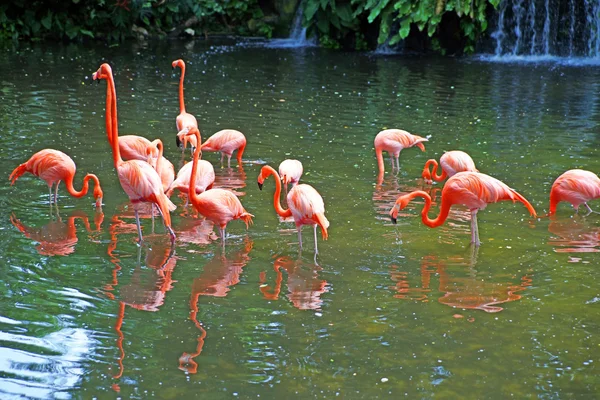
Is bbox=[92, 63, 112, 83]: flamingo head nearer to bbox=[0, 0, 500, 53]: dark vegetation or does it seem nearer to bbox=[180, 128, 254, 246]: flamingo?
bbox=[180, 128, 254, 246]: flamingo

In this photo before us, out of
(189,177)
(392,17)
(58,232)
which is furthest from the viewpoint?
(392,17)

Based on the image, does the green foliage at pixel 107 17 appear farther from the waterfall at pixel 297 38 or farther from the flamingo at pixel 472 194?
the flamingo at pixel 472 194

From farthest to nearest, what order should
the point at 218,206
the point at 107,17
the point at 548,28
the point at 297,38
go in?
1. the point at 297,38
2. the point at 107,17
3. the point at 548,28
4. the point at 218,206

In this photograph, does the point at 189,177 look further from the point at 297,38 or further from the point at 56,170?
the point at 297,38

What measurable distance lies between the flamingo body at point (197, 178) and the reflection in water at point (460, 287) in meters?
1.81

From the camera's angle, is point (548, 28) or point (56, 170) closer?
point (56, 170)

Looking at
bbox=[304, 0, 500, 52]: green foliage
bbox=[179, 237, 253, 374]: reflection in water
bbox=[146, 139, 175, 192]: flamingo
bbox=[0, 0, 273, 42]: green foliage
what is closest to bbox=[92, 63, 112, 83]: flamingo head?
bbox=[146, 139, 175, 192]: flamingo

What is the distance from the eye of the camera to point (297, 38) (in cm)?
1761

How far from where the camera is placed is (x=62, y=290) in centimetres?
461

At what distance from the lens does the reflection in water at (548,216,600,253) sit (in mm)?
5480

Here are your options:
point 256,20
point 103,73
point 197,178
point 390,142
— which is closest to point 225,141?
point 197,178

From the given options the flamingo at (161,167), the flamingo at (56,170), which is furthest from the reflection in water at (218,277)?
the flamingo at (56,170)

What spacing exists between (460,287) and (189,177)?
2.31 m

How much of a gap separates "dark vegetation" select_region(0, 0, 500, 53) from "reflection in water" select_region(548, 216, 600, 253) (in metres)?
8.69
